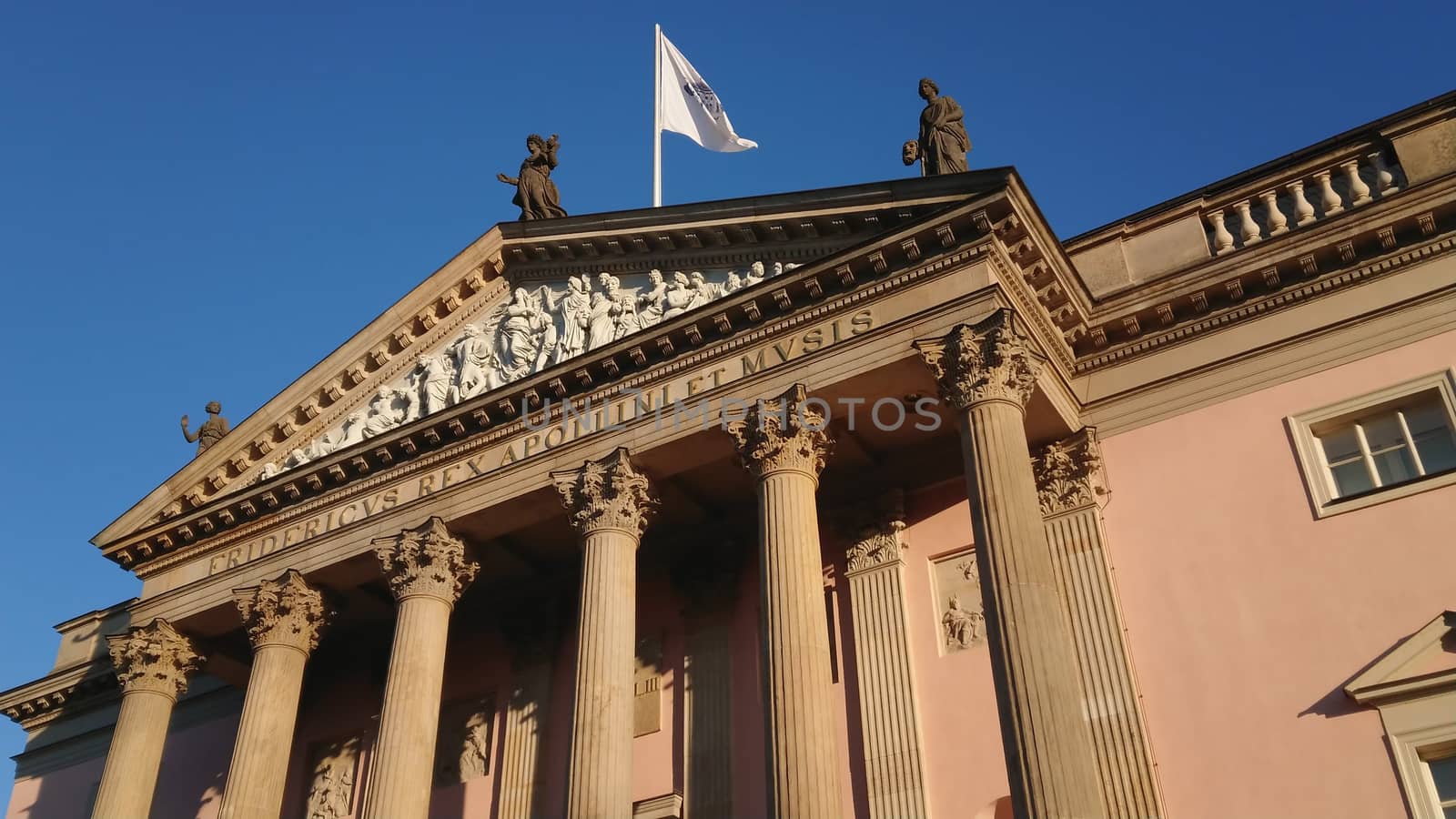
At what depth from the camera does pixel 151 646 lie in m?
23.6

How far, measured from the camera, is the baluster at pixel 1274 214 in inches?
744

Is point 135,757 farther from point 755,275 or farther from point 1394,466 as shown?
point 1394,466

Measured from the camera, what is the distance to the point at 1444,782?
48.7 feet

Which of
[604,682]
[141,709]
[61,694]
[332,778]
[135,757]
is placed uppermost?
[61,694]

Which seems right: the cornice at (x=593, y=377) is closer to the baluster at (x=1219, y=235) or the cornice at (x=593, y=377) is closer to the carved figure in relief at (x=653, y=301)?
the carved figure in relief at (x=653, y=301)

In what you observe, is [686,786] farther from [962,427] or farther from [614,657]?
[962,427]

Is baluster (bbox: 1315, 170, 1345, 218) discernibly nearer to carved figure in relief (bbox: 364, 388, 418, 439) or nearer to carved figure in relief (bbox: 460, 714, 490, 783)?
carved figure in relief (bbox: 364, 388, 418, 439)

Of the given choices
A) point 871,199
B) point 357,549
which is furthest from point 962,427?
point 357,549

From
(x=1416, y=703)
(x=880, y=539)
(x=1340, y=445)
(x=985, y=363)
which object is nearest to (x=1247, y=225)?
(x=1340, y=445)

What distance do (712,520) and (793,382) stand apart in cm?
458

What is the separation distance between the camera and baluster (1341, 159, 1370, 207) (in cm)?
1833

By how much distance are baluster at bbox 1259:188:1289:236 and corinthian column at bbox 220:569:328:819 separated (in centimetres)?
1631

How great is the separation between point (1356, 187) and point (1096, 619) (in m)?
7.14

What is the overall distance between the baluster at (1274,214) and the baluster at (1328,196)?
558mm
